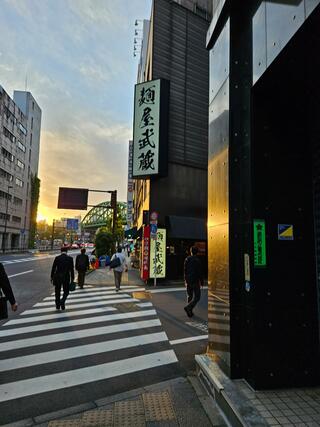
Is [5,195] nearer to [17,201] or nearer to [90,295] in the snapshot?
[17,201]

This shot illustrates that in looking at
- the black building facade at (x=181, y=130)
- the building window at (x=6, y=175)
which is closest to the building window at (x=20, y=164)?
the building window at (x=6, y=175)

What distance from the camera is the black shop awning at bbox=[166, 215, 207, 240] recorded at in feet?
51.5

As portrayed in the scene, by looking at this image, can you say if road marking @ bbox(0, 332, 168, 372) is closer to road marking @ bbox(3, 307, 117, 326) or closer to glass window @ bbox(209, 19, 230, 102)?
road marking @ bbox(3, 307, 117, 326)

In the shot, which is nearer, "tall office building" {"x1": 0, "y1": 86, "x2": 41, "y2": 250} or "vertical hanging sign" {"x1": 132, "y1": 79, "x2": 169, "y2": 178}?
"vertical hanging sign" {"x1": 132, "y1": 79, "x2": 169, "y2": 178}

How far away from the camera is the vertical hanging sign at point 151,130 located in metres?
15.6

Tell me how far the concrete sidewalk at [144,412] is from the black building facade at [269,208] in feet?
1.78

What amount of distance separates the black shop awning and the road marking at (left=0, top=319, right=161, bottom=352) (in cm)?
830

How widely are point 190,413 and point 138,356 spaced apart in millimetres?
2058

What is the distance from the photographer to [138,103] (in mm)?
16766

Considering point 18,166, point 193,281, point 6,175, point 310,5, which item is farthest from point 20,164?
point 310,5

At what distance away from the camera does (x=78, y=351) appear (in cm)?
527

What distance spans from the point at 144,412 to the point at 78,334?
11.4ft

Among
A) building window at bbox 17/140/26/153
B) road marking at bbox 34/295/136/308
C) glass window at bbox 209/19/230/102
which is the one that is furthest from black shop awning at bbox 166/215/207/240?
building window at bbox 17/140/26/153

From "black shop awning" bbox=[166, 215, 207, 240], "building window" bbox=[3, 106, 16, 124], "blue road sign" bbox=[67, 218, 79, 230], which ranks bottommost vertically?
"black shop awning" bbox=[166, 215, 207, 240]
